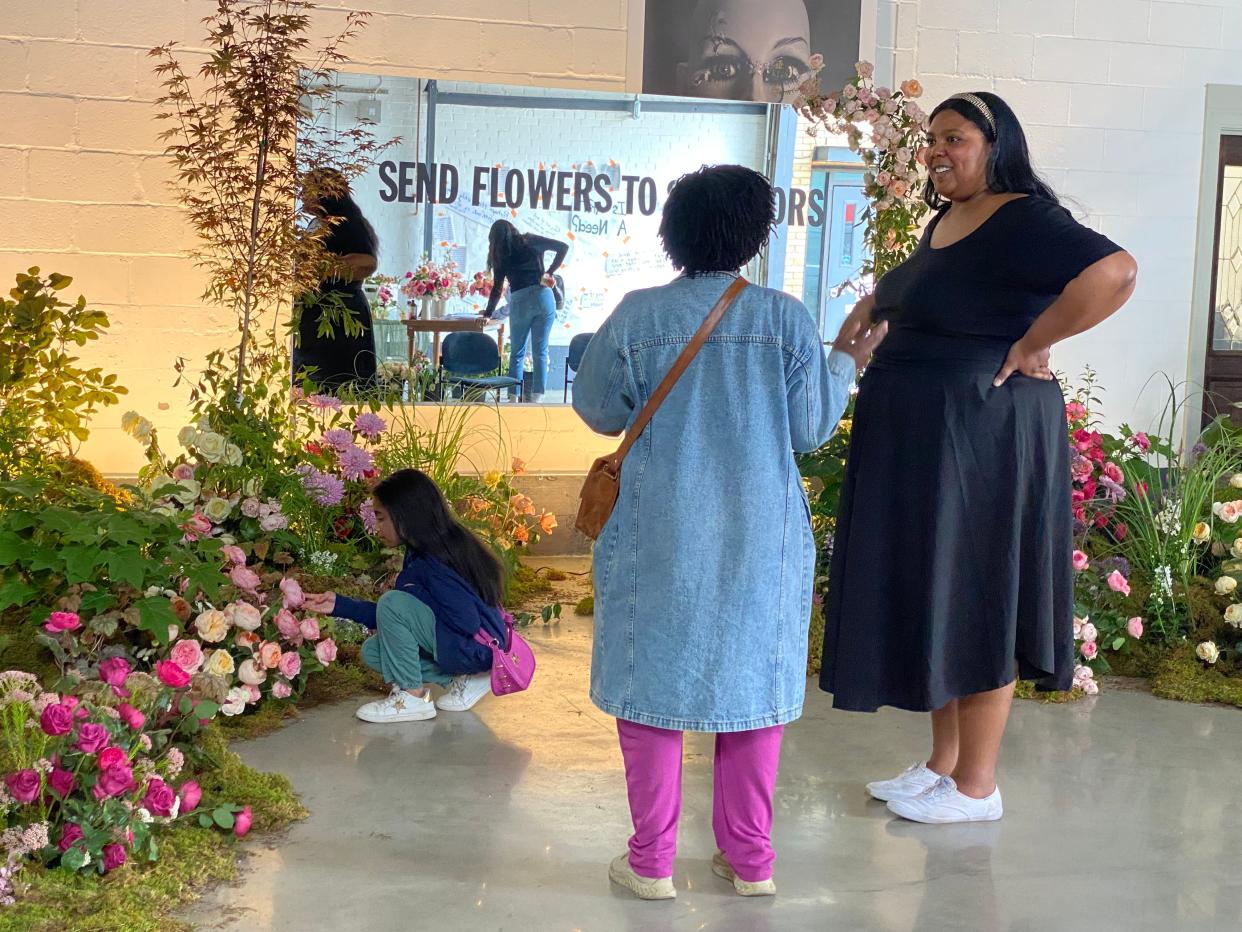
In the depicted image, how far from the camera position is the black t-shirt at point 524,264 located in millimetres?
5945

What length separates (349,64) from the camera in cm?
572

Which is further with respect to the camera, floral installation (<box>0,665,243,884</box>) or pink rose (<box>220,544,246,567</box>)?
pink rose (<box>220,544,246,567</box>)

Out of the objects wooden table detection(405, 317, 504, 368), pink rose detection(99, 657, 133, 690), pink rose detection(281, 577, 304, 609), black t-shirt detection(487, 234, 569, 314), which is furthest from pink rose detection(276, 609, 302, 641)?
black t-shirt detection(487, 234, 569, 314)

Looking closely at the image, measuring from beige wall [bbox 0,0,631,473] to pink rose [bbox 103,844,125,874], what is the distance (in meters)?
3.11

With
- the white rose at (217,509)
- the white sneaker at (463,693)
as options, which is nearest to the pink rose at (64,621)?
the white rose at (217,509)

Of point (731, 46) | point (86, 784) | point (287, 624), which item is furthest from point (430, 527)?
point (731, 46)

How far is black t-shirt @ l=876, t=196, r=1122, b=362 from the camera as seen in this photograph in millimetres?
2639

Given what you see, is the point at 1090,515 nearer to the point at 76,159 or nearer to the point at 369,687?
the point at 369,687

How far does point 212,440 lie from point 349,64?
7.39ft

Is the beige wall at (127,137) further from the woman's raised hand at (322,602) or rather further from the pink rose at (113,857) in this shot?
the pink rose at (113,857)

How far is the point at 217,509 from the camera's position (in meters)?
3.98

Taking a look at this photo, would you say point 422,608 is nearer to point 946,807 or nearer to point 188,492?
point 188,492

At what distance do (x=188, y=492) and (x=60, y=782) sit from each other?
5.47ft

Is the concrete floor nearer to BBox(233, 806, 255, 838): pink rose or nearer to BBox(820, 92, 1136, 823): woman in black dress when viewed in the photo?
BBox(233, 806, 255, 838): pink rose
